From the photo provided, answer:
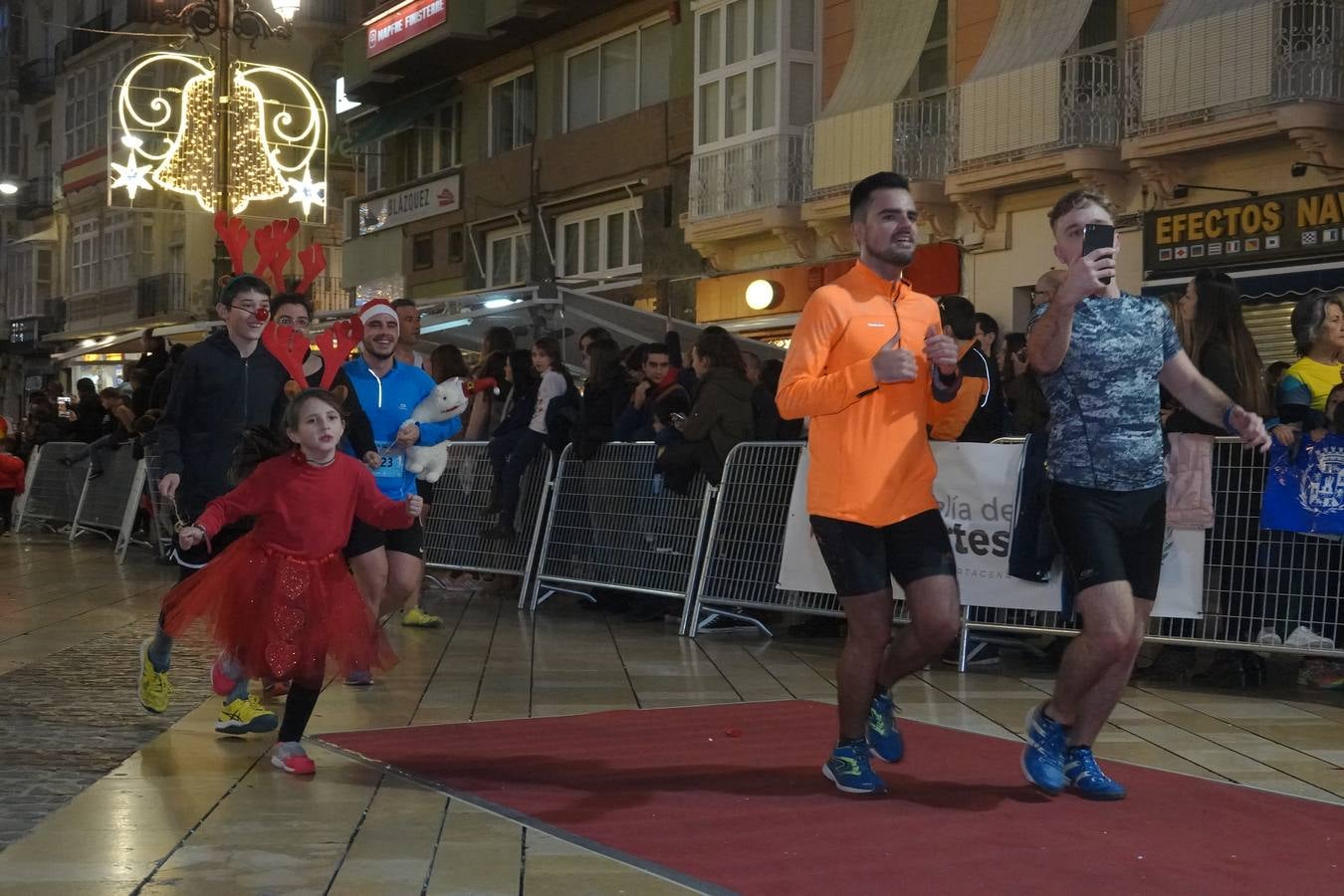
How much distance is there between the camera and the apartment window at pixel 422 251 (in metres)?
35.6

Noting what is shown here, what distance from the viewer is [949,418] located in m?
6.02

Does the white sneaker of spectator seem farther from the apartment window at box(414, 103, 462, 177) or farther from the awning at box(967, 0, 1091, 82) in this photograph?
the apartment window at box(414, 103, 462, 177)

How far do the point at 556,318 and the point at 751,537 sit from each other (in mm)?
6804

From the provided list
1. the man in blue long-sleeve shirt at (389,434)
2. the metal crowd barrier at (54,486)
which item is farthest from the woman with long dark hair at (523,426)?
the metal crowd barrier at (54,486)

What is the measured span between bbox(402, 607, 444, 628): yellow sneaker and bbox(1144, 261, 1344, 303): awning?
29.9 feet

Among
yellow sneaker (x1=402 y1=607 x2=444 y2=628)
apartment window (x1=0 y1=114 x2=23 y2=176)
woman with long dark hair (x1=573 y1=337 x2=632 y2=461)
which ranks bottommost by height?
yellow sneaker (x1=402 y1=607 x2=444 y2=628)

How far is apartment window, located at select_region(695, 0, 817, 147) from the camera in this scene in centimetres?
2503

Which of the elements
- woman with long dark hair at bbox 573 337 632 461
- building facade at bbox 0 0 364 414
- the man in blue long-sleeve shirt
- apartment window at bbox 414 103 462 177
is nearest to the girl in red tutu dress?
the man in blue long-sleeve shirt

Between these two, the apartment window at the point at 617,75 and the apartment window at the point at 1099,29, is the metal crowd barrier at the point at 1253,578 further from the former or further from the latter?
the apartment window at the point at 617,75

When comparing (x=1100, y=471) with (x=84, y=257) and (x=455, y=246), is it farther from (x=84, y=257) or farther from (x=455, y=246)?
A: (x=84, y=257)

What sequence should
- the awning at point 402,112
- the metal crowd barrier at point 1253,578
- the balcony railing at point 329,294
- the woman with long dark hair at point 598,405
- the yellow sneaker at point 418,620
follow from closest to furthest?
the metal crowd barrier at point 1253,578 → the yellow sneaker at point 418,620 → the woman with long dark hair at point 598,405 → the awning at point 402,112 → the balcony railing at point 329,294

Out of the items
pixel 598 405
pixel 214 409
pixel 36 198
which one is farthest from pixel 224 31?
pixel 36 198

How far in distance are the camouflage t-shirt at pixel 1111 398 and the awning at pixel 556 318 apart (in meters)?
11.1

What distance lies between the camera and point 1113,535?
18.9 ft
